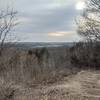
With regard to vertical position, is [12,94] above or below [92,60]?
above

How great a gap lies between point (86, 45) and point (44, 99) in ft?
65.3

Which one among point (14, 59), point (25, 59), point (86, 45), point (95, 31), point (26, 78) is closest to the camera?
point (26, 78)

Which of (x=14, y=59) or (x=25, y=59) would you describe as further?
(x=25, y=59)

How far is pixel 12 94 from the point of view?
8508mm

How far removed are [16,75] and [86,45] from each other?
1557 centimetres

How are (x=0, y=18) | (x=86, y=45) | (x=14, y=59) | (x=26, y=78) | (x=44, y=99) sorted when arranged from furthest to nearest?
1. (x=86, y=45)
2. (x=14, y=59)
3. (x=26, y=78)
4. (x=0, y=18)
5. (x=44, y=99)

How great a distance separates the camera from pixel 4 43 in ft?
42.7

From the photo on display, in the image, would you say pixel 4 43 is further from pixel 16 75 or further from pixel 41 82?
pixel 41 82

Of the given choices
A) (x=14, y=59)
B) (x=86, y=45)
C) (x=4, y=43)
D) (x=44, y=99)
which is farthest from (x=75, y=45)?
(x=44, y=99)

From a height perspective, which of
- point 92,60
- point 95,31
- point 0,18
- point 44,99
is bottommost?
point 92,60

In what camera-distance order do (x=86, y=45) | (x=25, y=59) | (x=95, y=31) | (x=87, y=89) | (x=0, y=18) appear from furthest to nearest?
(x=86, y=45) → (x=95, y=31) → (x=25, y=59) → (x=0, y=18) → (x=87, y=89)

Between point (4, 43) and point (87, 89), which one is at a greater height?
point (4, 43)

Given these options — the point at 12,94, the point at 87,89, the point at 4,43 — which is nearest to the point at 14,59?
Answer: the point at 4,43

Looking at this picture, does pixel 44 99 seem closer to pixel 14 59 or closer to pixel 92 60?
pixel 14 59
